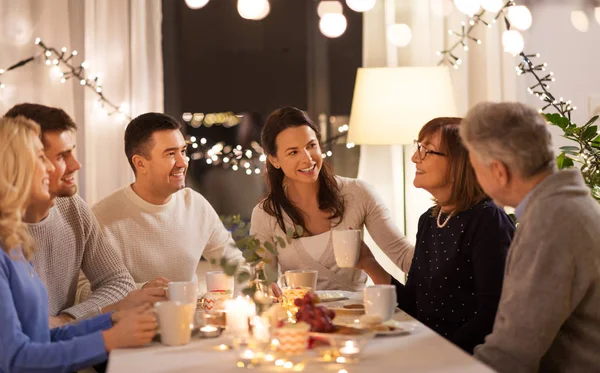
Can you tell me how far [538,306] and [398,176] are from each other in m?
2.70

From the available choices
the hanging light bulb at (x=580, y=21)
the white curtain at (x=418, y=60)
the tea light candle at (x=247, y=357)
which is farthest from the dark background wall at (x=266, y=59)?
the tea light candle at (x=247, y=357)

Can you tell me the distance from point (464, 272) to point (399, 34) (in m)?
2.30

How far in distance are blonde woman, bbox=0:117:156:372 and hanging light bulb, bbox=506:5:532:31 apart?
2.80 metres

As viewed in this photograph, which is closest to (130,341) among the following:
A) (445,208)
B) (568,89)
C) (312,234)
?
(445,208)

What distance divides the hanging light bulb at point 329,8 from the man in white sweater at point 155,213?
5.16 ft

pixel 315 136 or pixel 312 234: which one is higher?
Answer: pixel 315 136

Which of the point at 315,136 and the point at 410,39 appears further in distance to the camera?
the point at 410,39

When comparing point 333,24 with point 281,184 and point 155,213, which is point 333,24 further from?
point 155,213

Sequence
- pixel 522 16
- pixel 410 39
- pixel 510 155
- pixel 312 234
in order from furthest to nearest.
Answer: pixel 410 39, pixel 522 16, pixel 312 234, pixel 510 155

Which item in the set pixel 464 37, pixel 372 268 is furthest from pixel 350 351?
pixel 464 37

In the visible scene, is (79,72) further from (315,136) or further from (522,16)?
(522,16)

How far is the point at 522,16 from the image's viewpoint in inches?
159

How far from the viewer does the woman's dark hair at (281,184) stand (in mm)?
3201

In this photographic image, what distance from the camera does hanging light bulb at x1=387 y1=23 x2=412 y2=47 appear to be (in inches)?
174
